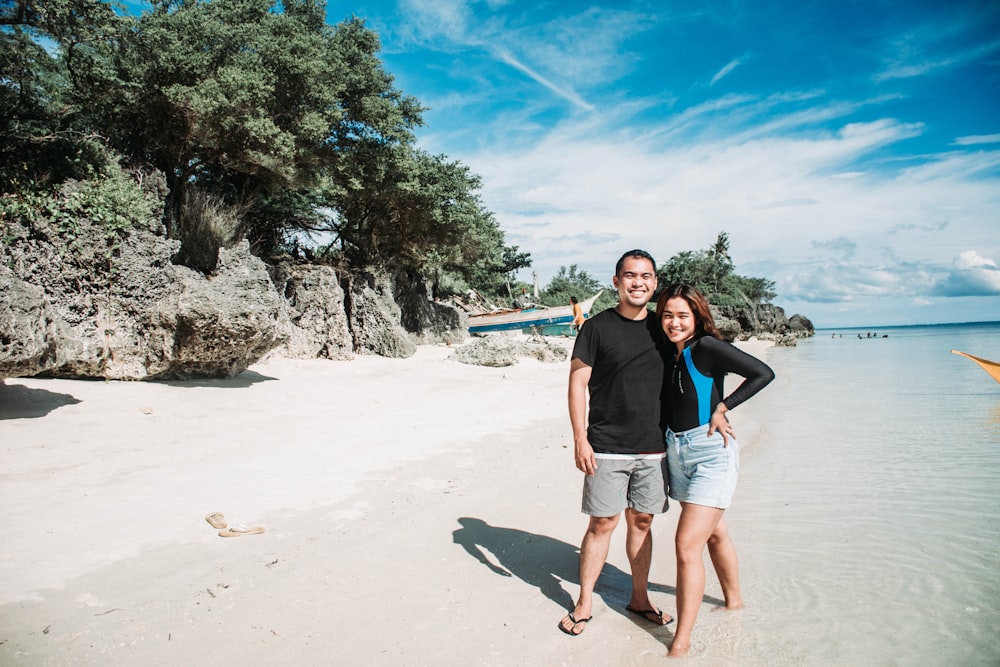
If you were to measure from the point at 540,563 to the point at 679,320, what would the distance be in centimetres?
183

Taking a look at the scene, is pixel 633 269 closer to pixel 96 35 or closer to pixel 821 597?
pixel 821 597

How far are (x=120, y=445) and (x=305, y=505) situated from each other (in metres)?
2.16

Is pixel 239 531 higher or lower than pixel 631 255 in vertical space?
lower

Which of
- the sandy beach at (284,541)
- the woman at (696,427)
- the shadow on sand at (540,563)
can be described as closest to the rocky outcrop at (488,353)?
the sandy beach at (284,541)

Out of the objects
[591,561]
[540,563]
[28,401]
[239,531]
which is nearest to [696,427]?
[591,561]

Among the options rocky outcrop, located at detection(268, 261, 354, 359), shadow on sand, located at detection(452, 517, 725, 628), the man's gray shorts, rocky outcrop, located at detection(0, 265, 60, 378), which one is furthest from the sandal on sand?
rocky outcrop, located at detection(268, 261, 354, 359)

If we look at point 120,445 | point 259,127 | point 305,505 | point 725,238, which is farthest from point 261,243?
point 725,238

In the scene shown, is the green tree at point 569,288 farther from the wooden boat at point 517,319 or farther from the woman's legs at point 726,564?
the woman's legs at point 726,564

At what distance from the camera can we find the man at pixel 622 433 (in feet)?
8.89

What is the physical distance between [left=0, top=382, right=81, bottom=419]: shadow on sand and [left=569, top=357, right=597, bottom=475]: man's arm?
5383mm

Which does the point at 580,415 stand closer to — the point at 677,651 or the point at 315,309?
the point at 677,651

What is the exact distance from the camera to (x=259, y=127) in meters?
9.81

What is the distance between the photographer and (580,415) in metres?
2.71

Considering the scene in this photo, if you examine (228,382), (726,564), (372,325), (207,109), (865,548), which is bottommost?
(865,548)
